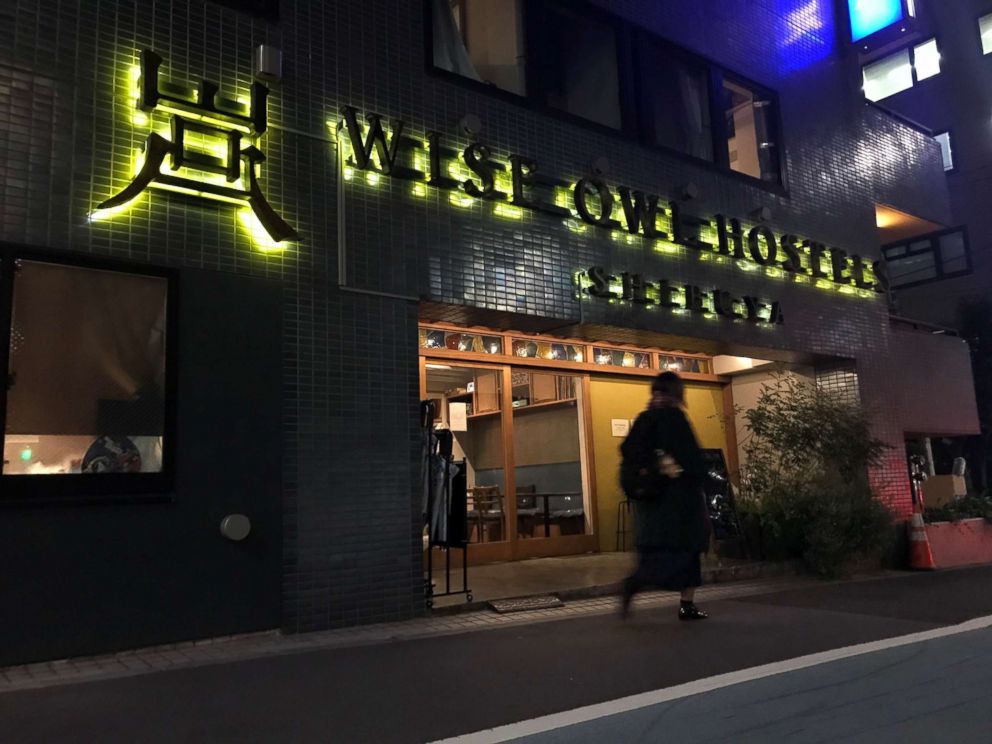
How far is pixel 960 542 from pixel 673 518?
7.16m

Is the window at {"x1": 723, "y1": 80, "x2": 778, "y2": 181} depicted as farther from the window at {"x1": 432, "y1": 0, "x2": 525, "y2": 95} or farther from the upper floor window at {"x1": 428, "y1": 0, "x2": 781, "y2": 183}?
the window at {"x1": 432, "y1": 0, "x2": 525, "y2": 95}

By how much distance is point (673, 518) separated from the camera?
18.9 ft

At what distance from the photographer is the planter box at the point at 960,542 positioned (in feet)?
34.4

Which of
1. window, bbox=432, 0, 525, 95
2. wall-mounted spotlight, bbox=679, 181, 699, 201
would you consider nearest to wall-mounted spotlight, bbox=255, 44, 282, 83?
window, bbox=432, 0, 525, 95

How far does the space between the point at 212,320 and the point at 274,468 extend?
1.20 m

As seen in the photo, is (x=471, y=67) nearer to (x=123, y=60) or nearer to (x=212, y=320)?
(x=123, y=60)

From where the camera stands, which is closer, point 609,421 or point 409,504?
point 409,504

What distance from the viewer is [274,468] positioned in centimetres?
608

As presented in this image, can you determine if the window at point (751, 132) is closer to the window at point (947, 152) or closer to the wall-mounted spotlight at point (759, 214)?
the wall-mounted spotlight at point (759, 214)

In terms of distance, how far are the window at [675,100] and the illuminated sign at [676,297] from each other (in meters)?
1.88

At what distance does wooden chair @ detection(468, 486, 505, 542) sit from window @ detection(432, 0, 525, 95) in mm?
4696

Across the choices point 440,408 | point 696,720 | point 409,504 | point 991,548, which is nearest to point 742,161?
point 440,408

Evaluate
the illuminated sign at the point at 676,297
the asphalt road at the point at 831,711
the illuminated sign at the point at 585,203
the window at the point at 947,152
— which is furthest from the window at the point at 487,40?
the window at the point at 947,152

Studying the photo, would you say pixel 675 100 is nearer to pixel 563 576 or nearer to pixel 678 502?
pixel 563 576
